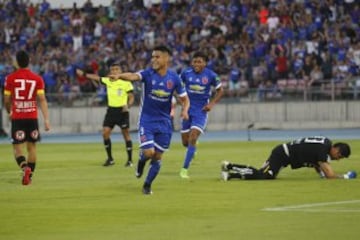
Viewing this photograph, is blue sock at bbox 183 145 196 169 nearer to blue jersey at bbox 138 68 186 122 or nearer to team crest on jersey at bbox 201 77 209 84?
team crest on jersey at bbox 201 77 209 84

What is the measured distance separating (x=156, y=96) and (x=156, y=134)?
613 millimetres

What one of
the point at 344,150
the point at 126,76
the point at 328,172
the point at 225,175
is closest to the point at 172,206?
the point at 126,76

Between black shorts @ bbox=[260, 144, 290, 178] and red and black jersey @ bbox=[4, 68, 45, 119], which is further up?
red and black jersey @ bbox=[4, 68, 45, 119]

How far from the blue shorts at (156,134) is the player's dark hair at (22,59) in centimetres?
277

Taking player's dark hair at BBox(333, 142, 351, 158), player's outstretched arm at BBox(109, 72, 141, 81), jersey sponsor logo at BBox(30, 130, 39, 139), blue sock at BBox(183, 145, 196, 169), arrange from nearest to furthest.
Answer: player's outstretched arm at BBox(109, 72, 141, 81)
player's dark hair at BBox(333, 142, 351, 158)
jersey sponsor logo at BBox(30, 130, 39, 139)
blue sock at BBox(183, 145, 196, 169)

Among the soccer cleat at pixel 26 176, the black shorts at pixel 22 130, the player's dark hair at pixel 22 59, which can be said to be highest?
the player's dark hair at pixel 22 59

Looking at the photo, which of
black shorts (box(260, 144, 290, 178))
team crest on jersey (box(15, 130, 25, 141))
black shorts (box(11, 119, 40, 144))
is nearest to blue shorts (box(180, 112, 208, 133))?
black shorts (box(260, 144, 290, 178))

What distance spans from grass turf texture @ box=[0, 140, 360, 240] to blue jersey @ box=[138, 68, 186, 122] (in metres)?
1.23

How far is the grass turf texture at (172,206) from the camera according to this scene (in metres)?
12.4

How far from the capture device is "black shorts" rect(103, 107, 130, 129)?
86.8 ft

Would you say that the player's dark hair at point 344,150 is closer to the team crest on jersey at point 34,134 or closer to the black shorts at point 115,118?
the team crest on jersey at point 34,134

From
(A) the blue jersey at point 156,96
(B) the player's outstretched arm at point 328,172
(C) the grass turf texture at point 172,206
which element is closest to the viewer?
(C) the grass turf texture at point 172,206

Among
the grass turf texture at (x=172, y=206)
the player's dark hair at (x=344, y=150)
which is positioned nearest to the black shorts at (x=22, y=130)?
the grass turf texture at (x=172, y=206)

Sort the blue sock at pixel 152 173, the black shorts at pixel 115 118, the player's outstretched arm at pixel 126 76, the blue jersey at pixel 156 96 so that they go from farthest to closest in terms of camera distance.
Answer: the black shorts at pixel 115 118 < the blue jersey at pixel 156 96 < the blue sock at pixel 152 173 < the player's outstretched arm at pixel 126 76
